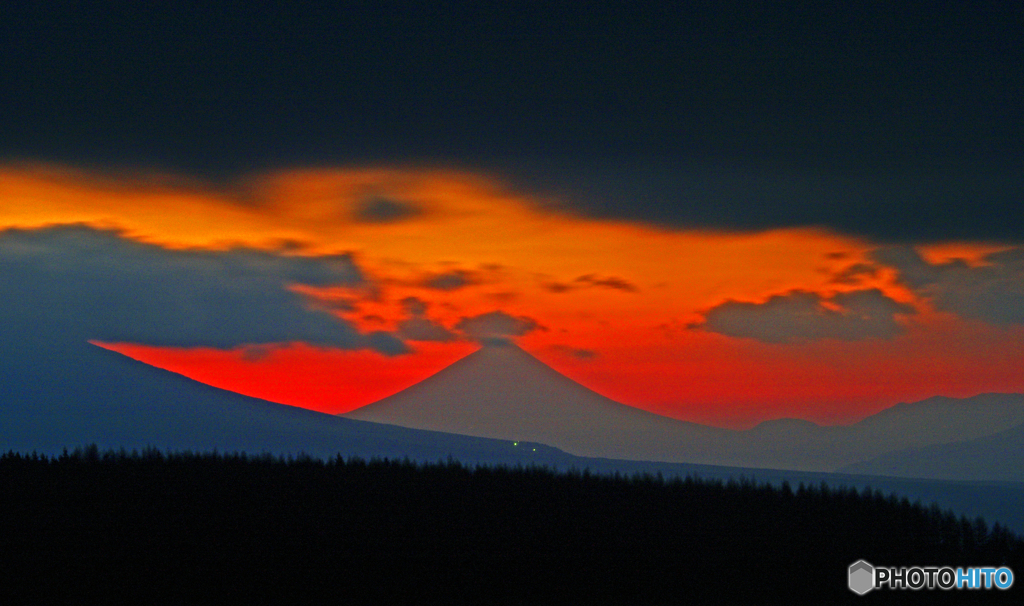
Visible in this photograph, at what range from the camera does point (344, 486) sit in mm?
26078

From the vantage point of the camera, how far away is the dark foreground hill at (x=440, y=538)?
1748 centimetres

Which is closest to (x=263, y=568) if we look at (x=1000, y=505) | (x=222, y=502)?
(x=222, y=502)

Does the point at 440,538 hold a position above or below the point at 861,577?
above

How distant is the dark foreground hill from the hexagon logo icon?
25 cm

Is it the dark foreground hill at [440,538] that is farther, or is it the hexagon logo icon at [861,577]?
the hexagon logo icon at [861,577]

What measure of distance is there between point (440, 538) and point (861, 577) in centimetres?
886

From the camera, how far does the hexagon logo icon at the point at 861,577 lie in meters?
18.7

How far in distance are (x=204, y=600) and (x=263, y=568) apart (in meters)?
1.91

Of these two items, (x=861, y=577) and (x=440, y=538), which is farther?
(x=440, y=538)

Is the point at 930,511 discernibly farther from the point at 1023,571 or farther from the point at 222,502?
the point at 222,502

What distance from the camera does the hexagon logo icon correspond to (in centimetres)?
1870

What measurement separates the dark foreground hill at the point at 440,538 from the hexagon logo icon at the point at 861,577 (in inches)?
10.0

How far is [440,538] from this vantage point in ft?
68.1

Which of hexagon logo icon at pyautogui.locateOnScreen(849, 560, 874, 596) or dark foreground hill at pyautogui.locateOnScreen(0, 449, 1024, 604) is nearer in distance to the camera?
dark foreground hill at pyautogui.locateOnScreen(0, 449, 1024, 604)
